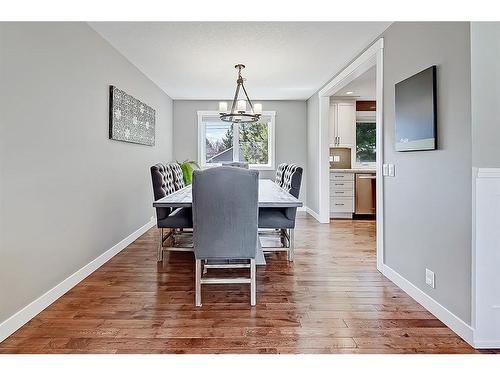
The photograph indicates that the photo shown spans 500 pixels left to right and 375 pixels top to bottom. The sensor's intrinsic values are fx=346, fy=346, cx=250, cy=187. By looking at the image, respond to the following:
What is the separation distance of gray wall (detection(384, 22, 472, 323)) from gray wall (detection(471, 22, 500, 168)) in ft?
0.13

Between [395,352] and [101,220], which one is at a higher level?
[101,220]

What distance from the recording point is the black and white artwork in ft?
12.4

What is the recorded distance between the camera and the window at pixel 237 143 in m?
7.20

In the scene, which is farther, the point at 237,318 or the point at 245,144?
the point at 245,144

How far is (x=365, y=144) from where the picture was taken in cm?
710

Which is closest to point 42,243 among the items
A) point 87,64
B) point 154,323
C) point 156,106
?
point 154,323

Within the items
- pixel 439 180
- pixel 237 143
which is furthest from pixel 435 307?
pixel 237 143

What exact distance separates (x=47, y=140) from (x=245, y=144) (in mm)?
4940

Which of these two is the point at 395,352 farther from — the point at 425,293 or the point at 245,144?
the point at 245,144

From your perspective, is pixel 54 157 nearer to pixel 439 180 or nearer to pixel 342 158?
pixel 439 180

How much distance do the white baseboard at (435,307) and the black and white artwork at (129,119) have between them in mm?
3181

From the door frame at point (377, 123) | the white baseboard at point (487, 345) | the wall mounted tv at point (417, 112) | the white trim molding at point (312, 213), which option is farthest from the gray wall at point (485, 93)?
the white trim molding at point (312, 213)

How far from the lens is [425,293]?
8.24 ft

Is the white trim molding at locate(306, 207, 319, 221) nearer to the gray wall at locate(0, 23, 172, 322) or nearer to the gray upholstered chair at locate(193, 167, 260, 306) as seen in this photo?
the gray wall at locate(0, 23, 172, 322)
